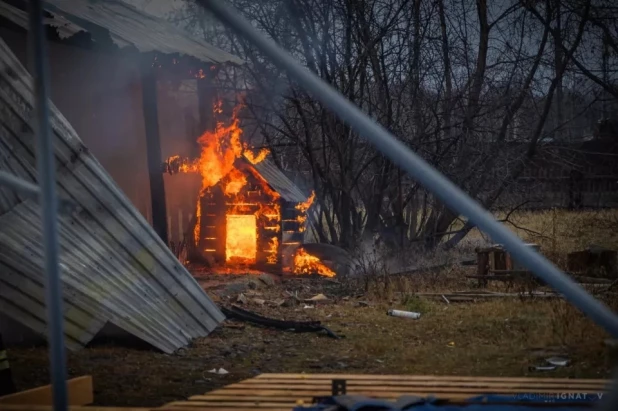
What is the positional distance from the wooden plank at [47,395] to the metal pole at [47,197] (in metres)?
1.79

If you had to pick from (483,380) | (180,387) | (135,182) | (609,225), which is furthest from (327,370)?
(609,225)

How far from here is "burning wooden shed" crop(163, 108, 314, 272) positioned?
43.5ft

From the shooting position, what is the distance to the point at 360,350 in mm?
7445

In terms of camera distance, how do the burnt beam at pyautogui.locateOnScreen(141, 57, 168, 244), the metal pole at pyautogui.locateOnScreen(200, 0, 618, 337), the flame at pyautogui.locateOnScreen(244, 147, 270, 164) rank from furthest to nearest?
the flame at pyautogui.locateOnScreen(244, 147, 270, 164) < the burnt beam at pyautogui.locateOnScreen(141, 57, 168, 244) < the metal pole at pyautogui.locateOnScreen(200, 0, 618, 337)

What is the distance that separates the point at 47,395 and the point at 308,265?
9.38 meters

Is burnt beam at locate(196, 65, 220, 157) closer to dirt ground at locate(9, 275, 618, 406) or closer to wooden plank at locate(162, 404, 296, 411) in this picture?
dirt ground at locate(9, 275, 618, 406)

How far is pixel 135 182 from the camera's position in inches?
458

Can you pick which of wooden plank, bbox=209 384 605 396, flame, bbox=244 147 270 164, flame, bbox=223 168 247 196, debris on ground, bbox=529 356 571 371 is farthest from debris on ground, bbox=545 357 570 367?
flame, bbox=244 147 270 164

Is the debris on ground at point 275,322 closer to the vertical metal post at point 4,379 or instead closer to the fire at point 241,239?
the vertical metal post at point 4,379

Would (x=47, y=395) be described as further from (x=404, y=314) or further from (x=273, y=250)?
(x=273, y=250)

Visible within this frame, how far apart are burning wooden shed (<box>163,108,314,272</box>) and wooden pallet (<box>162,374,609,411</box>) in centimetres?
837

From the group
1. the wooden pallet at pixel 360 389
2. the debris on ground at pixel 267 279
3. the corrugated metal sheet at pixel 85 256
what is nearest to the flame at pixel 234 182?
the debris on ground at pixel 267 279

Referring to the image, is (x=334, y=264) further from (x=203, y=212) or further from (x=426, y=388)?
(x=426, y=388)

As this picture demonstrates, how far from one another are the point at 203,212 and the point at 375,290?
4.25 m
